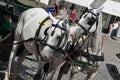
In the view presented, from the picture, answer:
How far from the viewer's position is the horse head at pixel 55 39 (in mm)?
6535

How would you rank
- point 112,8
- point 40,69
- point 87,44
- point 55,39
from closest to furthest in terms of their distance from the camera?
1. point 55,39
2. point 40,69
3. point 87,44
4. point 112,8

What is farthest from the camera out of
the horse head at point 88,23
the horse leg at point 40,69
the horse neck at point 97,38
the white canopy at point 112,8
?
the white canopy at point 112,8

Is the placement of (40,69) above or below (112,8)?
above

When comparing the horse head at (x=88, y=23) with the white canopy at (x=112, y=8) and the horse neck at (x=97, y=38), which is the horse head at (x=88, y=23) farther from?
the white canopy at (x=112, y=8)

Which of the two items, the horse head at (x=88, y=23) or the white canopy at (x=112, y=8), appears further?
the white canopy at (x=112, y=8)

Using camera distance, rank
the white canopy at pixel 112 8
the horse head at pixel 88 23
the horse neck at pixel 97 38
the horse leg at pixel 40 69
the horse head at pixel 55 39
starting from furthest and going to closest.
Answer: the white canopy at pixel 112 8 → the horse neck at pixel 97 38 → the horse head at pixel 88 23 → the horse leg at pixel 40 69 → the horse head at pixel 55 39

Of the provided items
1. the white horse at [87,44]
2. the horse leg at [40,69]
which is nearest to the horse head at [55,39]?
the horse leg at [40,69]

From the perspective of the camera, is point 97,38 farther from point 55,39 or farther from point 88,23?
point 55,39

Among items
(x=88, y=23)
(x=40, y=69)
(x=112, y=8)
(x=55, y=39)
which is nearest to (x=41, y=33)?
(x=55, y=39)

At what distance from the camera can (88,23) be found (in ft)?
24.1

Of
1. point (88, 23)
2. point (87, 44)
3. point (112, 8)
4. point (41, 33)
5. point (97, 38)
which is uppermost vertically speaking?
point (88, 23)

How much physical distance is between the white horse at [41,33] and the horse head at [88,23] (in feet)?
1.85

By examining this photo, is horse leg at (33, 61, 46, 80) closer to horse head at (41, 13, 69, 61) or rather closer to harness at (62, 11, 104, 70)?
horse head at (41, 13, 69, 61)

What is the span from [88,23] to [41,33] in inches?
37.4
